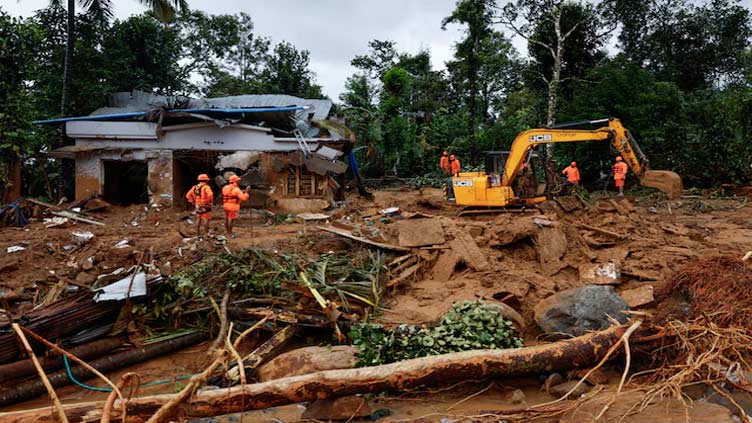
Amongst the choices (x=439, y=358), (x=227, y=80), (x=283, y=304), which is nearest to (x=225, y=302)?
(x=283, y=304)

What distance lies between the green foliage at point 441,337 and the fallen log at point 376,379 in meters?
0.79

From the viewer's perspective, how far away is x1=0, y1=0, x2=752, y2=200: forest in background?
17172 mm

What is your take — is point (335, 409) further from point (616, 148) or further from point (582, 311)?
point (616, 148)

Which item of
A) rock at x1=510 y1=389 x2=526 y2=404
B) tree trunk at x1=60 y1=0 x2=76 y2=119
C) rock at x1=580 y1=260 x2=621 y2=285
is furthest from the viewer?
tree trunk at x1=60 y1=0 x2=76 y2=119

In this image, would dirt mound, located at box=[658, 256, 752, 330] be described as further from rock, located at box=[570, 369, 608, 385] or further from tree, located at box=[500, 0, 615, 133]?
tree, located at box=[500, 0, 615, 133]

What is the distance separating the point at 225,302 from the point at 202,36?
26.9 m

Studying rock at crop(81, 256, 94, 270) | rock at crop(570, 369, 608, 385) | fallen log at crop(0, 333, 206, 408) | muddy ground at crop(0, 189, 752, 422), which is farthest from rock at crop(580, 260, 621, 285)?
rock at crop(81, 256, 94, 270)

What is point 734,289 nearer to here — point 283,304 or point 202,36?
point 283,304

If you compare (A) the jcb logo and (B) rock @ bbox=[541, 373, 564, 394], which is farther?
(A) the jcb logo

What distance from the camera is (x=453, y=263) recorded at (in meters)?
7.90

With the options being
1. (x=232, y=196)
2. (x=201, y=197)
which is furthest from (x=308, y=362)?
(x=201, y=197)

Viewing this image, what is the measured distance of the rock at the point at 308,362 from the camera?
5145 millimetres

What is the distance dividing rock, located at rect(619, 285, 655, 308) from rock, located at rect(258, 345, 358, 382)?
382 cm

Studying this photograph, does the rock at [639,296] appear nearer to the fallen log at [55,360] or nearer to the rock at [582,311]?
the rock at [582,311]
